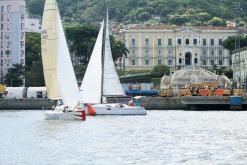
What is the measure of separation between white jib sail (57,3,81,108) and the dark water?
2.70m

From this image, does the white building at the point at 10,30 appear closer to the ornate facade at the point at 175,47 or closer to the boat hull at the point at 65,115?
the ornate facade at the point at 175,47

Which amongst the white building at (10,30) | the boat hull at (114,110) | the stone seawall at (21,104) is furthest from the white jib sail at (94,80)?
the white building at (10,30)

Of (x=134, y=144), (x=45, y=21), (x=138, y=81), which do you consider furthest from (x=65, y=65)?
(x=138, y=81)

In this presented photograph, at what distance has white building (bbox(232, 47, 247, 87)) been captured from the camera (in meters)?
131

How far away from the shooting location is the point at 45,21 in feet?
240

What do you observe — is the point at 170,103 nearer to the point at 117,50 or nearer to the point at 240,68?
the point at 240,68

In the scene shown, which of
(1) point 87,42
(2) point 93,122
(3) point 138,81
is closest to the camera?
(2) point 93,122

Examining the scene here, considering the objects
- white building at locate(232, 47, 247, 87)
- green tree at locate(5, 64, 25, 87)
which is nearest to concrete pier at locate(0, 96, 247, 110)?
green tree at locate(5, 64, 25, 87)

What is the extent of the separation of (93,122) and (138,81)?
71670 mm

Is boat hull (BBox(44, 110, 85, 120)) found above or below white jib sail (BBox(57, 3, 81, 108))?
below

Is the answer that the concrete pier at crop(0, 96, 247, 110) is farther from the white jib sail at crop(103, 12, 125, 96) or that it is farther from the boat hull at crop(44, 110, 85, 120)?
the boat hull at crop(44, 110, 85, 120)

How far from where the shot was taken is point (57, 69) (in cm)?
7369

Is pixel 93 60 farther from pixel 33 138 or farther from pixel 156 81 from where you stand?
pixel 156 81

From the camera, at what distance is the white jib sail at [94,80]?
84688 millimetres
